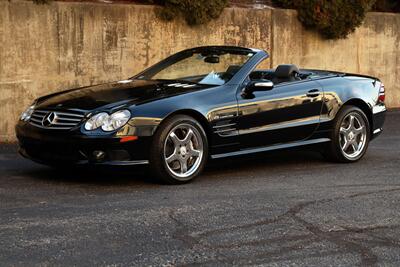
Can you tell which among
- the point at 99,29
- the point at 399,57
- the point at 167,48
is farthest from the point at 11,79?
the point at 399,57

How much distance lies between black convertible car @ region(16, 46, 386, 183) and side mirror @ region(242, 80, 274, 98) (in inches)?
0.4

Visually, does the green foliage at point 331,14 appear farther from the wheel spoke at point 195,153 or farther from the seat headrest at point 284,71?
the wheel spoke at point 195,153

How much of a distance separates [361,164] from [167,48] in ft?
15.1

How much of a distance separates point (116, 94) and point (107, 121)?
0.56 metres

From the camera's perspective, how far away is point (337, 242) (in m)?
4.98

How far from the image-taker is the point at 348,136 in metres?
8.39

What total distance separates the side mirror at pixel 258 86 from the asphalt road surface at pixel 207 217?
0.71 m

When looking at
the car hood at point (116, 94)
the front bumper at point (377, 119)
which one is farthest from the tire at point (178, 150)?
the front bumper at point (377, 119)

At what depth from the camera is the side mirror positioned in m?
7.34

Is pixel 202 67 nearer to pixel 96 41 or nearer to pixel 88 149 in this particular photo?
pixel 88 149

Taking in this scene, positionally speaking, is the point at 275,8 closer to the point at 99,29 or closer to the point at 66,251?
the point at 99,29

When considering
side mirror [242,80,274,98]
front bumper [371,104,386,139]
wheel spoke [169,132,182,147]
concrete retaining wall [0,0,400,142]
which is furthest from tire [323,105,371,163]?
concrete retaining wall [0,0,400,142]

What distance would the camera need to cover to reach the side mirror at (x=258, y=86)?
7.34 m

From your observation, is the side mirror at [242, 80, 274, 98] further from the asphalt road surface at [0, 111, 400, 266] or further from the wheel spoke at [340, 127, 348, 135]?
the wheel spoke at [340, 127, 348, 135]
